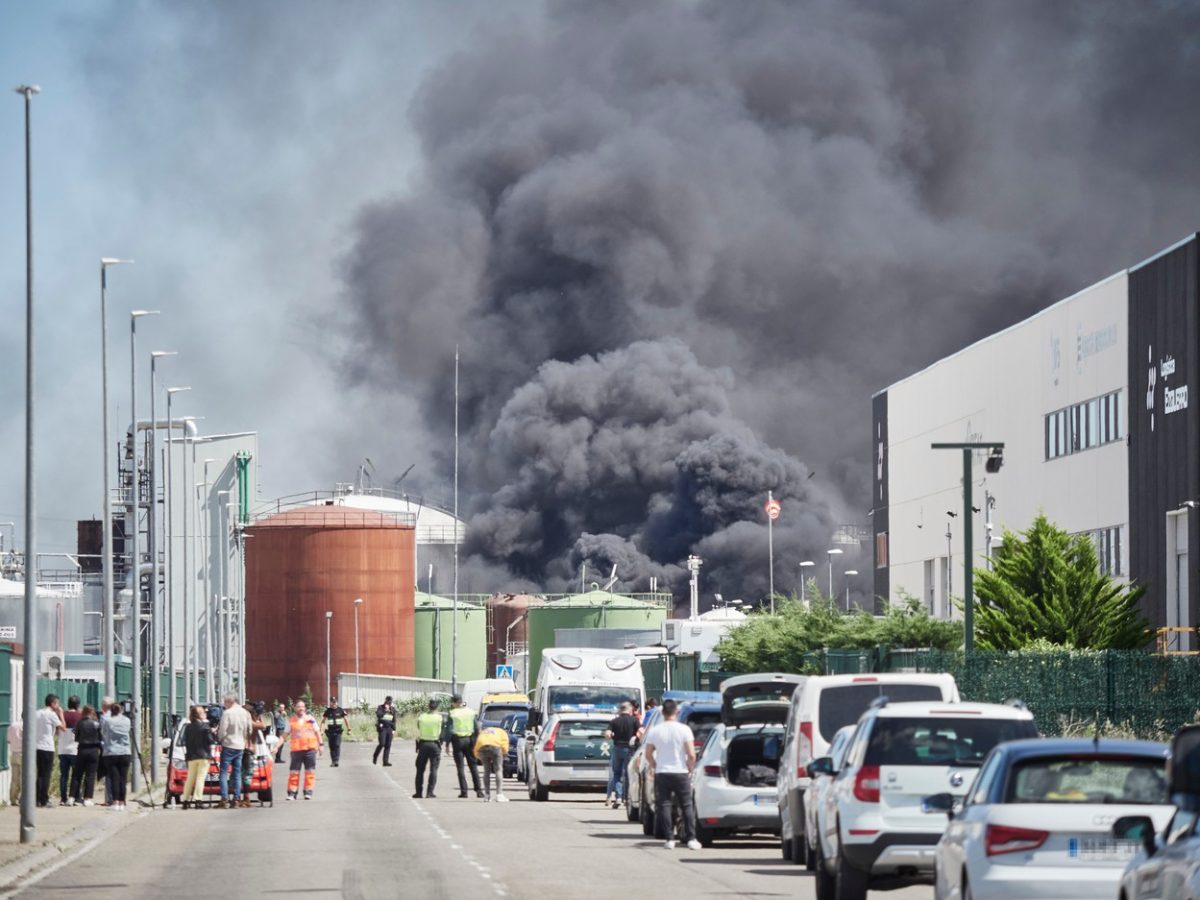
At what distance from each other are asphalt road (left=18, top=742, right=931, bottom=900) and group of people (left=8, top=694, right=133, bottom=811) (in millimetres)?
907

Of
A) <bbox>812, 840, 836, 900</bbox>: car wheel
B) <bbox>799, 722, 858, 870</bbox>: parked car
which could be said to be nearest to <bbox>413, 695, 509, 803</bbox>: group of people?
<bbox>799, 722, 858, 870</bbox>: parked car

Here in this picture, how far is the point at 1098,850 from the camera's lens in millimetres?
11422

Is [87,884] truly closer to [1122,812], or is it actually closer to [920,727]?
[920,727]

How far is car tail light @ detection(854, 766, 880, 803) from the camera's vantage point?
1523 centimetres

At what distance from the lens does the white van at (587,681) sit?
43.0m

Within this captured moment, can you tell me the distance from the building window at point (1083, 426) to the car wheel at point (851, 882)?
45.7 metres

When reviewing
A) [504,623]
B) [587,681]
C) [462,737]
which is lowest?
[462,737]

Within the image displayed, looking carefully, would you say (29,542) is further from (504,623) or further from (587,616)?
(504,623)

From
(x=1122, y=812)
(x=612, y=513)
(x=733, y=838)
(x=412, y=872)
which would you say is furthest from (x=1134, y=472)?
(x=612, y=513)

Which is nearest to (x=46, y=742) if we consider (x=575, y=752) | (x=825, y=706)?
(x=575, y=752)

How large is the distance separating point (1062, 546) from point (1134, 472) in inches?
438

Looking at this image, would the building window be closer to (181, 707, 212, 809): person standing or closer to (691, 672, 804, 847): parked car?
(181, 707, 212, 809): person standing

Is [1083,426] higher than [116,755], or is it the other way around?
[1083,426]

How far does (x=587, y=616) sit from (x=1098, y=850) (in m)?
97.7
